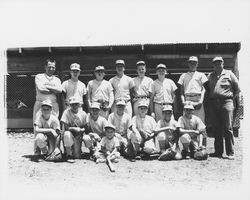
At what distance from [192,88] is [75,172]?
9.70 ft

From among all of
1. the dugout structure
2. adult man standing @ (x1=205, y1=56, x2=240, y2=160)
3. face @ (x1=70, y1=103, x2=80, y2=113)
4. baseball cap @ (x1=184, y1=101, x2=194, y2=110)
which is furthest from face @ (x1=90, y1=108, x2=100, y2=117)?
the dugout structure

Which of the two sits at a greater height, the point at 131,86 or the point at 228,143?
the point at 131,86

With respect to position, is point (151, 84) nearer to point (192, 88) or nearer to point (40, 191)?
point (192, 88)

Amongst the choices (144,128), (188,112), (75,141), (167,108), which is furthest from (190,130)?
(75,141)

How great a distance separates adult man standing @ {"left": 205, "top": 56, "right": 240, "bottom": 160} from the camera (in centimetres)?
695

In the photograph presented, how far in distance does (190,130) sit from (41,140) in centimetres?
285

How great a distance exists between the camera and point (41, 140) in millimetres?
6727

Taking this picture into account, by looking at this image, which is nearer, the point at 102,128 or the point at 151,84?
the point at 102,128

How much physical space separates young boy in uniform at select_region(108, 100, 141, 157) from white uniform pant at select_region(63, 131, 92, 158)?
0.59 metres

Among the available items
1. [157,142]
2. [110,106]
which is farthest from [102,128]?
[157,142]

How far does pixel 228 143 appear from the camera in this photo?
274 inches

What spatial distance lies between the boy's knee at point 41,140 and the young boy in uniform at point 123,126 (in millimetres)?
1312

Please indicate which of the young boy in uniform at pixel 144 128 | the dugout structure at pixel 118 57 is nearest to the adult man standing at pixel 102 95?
the young boy in uniform at pixel 144 128

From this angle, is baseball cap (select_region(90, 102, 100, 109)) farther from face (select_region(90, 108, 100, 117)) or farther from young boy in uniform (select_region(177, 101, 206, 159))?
young boy in uniform (select_region(177, 101, 206, 159))
